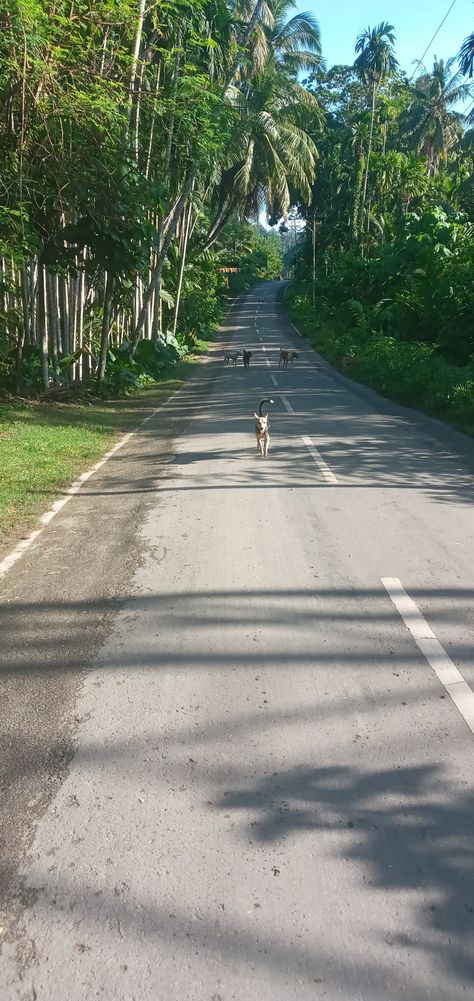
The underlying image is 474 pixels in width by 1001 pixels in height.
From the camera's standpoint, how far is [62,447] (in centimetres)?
1166

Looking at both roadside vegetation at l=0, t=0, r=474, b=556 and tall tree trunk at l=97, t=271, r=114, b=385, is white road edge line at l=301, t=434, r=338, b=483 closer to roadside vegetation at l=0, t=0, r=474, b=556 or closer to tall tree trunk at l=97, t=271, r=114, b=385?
roadside vegetation at l=0, t=0, r=474, b=556

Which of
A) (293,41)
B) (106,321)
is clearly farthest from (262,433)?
(293,41)

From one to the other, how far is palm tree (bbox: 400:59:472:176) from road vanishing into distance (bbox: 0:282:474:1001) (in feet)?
162

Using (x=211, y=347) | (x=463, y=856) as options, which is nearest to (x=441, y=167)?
(x=211, y=347)

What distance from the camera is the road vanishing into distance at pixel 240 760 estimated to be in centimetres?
A: 246

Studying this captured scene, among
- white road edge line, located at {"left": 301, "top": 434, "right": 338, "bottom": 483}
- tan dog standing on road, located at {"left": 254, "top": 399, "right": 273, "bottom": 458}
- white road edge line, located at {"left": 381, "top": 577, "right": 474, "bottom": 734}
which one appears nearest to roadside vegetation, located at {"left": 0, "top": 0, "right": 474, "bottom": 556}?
tan dog standing on road, located at {"left": 254, "top": 399, "right": 273, "bottom": 458}

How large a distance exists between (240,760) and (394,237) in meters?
31.8

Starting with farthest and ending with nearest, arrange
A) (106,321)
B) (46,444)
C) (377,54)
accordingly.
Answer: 1. (377,54)
2. (106,321)
3. (46,444)

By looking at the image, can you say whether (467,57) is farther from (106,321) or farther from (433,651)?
(433,651)

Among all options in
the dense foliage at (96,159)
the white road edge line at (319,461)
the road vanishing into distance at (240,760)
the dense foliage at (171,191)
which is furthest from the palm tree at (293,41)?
the road vanishing into distance at (240,760)

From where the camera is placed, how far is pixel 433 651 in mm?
4566

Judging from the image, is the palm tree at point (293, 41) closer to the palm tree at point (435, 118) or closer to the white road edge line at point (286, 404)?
the palm tree at point (435, 118)

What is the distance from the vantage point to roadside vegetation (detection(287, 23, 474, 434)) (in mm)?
19391

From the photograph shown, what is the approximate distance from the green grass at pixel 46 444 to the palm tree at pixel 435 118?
4017 cm
